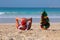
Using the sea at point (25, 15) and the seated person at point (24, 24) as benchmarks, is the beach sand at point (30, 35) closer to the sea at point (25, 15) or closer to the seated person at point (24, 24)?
the seated person at point (24, 24)

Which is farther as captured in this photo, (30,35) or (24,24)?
(24,24)

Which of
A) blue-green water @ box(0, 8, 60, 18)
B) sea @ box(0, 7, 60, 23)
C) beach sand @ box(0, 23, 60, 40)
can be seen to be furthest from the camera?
blue-green water @ box(0, 8, 60, 18)

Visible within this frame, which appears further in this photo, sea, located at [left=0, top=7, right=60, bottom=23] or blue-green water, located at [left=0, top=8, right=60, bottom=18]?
blue-green water, located at [left=0, top=8, right=60, bottom=18]

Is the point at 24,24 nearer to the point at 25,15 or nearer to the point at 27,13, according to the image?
the point at 25,15

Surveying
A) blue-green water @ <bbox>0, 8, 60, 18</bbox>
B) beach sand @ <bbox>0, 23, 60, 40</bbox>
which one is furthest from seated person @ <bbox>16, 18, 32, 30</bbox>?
blue-green water @ <bbox>0, 8, 60, 18</bbox>

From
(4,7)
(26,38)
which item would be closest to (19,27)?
(26,38)

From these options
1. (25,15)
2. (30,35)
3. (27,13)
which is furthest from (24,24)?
(27,13)

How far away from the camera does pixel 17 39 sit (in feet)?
28.1

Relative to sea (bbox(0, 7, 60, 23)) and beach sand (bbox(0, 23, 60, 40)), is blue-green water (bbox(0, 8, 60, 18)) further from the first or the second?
beach sand (bbox(0, 23, 60, 40))

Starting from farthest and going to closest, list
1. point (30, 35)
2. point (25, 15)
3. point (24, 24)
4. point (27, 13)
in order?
1. point (27, 13)
2. point (25, 15)
3. point (24, 24)
4. point (30, 35)

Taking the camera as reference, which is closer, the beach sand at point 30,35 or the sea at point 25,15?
the beach sand at point 30,35

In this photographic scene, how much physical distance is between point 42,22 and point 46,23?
212mm

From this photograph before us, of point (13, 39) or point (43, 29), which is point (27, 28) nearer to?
point (43, 29)

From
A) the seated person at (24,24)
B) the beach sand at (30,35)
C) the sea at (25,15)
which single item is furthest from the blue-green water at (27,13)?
the beach sand at (30,35)
